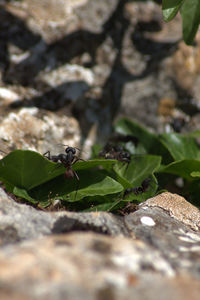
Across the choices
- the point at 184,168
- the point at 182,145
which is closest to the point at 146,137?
the point at 182,145

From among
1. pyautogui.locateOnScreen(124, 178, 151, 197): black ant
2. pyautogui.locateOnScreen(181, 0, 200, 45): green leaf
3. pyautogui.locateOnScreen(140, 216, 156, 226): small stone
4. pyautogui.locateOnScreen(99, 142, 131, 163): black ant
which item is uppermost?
pyautogui.locateOnScreen(181, 0, 200, 45): green leaf

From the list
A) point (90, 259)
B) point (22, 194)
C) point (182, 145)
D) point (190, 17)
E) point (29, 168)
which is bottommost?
point (22, 194)

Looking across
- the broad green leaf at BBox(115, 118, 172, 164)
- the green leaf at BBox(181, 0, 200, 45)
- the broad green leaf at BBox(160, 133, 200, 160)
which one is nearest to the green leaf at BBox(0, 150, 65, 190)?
the broad green leaf at BBox(115, 118, 172, 164)

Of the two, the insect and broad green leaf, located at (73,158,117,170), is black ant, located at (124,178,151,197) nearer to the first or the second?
the insect

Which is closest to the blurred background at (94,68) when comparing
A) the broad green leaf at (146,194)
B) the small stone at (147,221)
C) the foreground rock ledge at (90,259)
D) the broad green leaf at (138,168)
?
the broad green leaf at (138,168)

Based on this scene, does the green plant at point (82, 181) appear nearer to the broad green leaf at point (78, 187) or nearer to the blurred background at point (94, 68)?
the broad green leaf at point (78, 187)

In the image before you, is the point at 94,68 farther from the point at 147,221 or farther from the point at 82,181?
the point at 147,221

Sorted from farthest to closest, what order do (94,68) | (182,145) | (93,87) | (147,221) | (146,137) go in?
(94,68) < (93,87) < (146,137) < (182,145) < (147,221)
